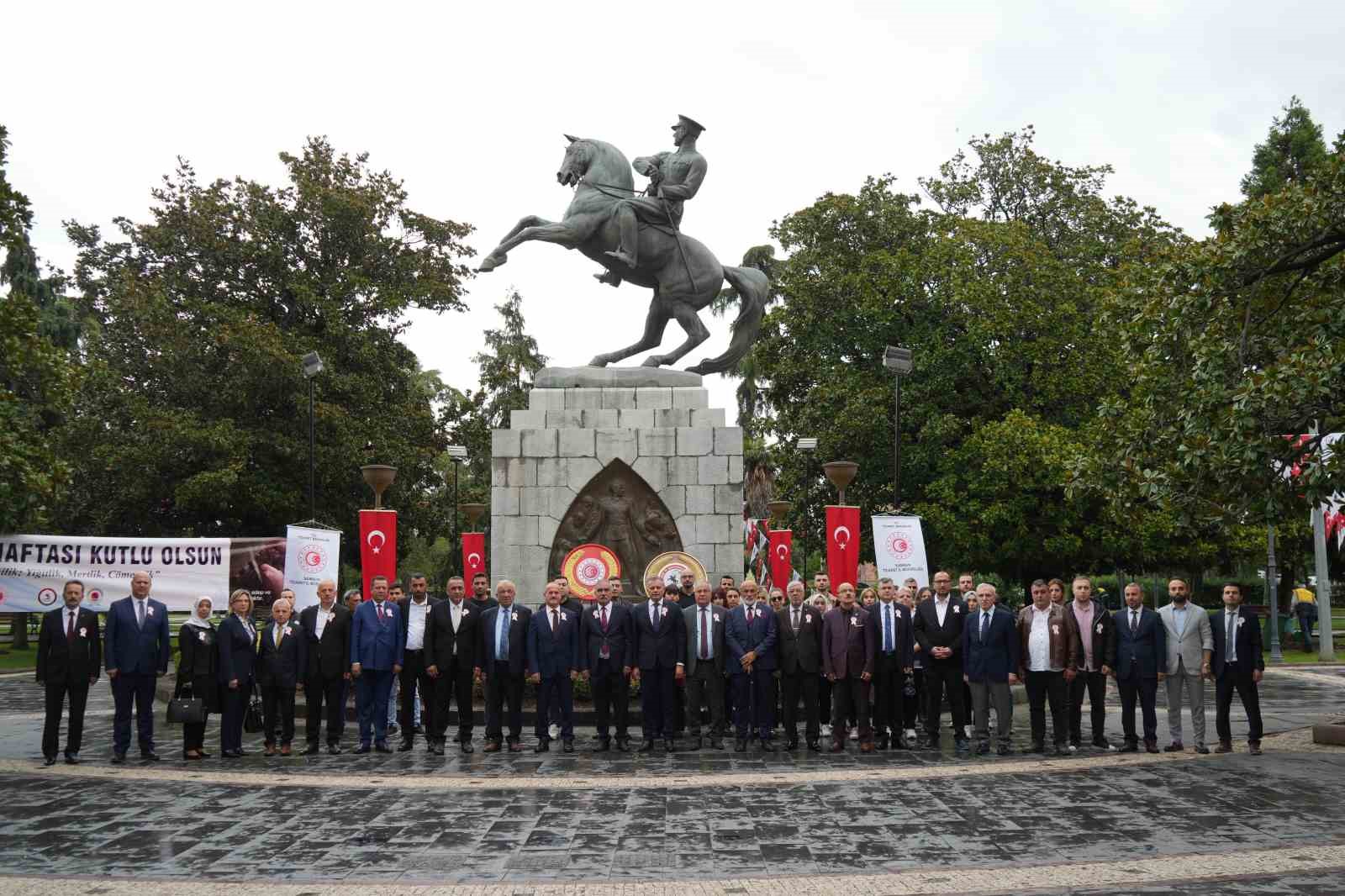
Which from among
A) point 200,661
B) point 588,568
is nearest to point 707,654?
point 588,568

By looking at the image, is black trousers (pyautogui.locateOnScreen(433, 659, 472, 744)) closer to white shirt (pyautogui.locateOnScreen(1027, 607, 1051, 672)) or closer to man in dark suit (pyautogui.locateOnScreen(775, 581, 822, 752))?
man in dark suit (pyautogui.locateOnScreen(775, 581, 822, 752))

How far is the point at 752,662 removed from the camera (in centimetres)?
1191

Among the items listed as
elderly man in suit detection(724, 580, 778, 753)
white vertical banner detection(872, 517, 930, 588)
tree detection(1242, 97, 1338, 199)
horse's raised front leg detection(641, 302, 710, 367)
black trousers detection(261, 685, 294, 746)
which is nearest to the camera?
black trousers detection(261, 685, 294, 746)

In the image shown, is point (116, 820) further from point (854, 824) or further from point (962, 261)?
A: point (962, 261)

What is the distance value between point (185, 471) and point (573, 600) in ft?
58.8

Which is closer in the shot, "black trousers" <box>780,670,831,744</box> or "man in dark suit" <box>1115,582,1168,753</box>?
"man in dark suit" <box>1115,582,1168,753</box>

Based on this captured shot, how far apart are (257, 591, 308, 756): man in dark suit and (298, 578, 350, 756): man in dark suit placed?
9 cm

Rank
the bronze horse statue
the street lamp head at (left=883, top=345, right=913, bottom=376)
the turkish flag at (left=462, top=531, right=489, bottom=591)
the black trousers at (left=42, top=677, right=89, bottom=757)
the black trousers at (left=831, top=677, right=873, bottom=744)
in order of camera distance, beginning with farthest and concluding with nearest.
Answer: the turkish flag at (left=462, top=531, right=489, bottom=591), the street lamp head at (left=883, top=345, right=913, bottom=376), the bronze horse statue, the black trousers at (left=831, top=677, right=873, bottom=744), the black trousers at (left=42, top=677, right=89, bottom=757)

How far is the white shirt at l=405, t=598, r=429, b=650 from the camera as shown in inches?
480

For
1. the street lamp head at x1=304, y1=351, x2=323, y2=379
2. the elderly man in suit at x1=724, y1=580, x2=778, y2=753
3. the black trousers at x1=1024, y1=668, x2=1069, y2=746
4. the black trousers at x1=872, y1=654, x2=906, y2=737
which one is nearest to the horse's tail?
the elderly man in suit at x1=724, y1=580, x2=778, y2=753

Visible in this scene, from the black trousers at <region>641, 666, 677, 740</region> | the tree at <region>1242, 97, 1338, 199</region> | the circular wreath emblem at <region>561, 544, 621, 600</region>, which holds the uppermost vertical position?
the tree at <region>1242, 97, 1338, 199</region>

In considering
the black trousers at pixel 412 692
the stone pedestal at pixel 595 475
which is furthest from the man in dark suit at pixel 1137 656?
the black trousers at pixel 412 692

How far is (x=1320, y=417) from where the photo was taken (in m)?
11.9

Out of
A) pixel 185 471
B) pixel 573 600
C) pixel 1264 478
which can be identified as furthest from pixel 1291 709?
pixel 185 471
